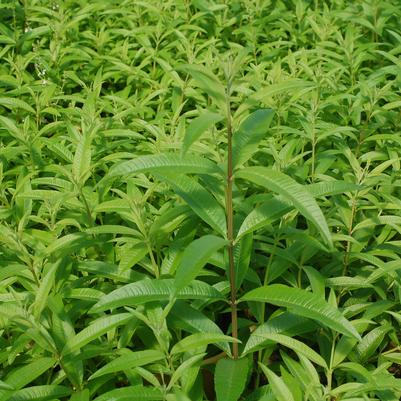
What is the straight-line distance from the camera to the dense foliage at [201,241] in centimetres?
169

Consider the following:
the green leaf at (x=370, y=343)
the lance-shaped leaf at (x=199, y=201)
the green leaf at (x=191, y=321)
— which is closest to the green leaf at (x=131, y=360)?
the green leaf at (x=191, y=321)

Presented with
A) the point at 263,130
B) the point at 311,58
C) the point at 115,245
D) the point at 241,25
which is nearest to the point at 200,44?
the point at 241,25

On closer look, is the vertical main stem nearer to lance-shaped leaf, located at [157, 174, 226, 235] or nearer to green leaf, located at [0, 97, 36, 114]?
lance-shaped leaf, located at [157, 174, 226, 235]

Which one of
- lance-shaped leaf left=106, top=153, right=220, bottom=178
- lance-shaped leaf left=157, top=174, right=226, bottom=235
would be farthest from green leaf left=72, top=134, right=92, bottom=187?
lance-shaped leaf left=106, top=153, right=220, bottom=178

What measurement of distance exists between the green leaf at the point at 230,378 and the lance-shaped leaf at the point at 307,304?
0.19 meters

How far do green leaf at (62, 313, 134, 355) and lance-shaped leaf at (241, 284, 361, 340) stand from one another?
0.36 meters

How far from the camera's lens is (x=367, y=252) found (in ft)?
7.29

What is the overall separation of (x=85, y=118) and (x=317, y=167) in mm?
1041

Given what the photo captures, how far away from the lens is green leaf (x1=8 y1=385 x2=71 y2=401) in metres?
1.73

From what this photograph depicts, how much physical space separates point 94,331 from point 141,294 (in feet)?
0.57

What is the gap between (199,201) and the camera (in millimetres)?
1839

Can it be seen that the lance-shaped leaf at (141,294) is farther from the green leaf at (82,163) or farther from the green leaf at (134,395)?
the green leaf at (82,163)

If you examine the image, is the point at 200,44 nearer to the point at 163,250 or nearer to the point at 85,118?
the point at 85,118

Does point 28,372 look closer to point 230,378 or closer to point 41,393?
point 41,393
